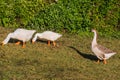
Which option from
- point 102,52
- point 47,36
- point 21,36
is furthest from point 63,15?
point 102,52

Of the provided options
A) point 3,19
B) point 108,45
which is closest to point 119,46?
point 108,45

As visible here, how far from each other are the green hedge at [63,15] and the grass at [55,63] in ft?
4.77

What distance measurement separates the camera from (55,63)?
32.3 ft

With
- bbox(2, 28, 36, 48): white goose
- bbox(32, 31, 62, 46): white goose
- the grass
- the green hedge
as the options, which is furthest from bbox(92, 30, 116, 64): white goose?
the green hedge

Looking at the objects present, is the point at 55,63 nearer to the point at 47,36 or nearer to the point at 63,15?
the point at 47,36

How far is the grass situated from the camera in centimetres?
896

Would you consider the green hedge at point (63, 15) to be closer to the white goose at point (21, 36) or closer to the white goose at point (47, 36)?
the white goose at point (47, 36)

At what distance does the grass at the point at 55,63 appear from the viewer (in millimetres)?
8961

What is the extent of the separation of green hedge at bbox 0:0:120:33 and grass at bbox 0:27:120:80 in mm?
1453

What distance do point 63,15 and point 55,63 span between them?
3.92 meters

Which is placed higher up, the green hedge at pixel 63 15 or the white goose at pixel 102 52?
the green hedge at pixel 63 15

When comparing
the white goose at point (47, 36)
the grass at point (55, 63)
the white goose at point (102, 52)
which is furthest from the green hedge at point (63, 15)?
the white goose at point (102, 52)

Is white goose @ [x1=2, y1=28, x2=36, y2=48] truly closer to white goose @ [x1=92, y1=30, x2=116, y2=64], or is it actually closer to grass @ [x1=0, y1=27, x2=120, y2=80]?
grass @ [x1=0, y1=27, x2=120, y2=80]

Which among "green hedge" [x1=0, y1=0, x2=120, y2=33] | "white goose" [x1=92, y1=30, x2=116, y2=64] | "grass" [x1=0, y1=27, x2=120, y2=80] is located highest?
"green hedge" [x1=0, y1=0, x2=120, y2=33]
